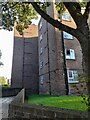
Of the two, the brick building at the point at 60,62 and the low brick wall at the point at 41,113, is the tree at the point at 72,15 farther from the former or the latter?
the brick building at the point at 60,62

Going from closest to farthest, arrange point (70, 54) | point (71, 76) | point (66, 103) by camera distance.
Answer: point (66, 103) < point (71, 76) < point (70, 54)

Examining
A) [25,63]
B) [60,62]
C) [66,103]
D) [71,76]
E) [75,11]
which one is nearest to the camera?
[75,11]

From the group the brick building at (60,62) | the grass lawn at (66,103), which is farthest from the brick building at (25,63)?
the grass lawn at (66,103)

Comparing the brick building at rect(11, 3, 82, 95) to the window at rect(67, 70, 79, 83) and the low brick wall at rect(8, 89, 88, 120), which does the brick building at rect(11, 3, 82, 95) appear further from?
the low brick wall at rect(8, 89, 88, 120)

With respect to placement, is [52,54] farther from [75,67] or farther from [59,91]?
[59,91]

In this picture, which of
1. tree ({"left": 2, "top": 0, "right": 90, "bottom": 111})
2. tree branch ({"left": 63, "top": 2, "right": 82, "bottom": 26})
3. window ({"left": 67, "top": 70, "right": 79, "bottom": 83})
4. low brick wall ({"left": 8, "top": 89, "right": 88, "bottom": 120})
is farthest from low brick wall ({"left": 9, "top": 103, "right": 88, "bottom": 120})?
window ({"left": 67, "top": 70, "right": 79, "bottom": 83})

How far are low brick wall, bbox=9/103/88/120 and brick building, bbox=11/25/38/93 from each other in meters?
21.9

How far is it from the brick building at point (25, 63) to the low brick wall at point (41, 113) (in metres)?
21.9

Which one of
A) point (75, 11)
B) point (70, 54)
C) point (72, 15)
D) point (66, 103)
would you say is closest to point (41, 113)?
point (72, 15)

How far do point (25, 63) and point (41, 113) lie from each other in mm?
25104

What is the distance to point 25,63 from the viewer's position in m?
30.4

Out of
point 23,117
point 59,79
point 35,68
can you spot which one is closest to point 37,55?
point 35,68

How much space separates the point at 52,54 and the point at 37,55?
34.3 feet

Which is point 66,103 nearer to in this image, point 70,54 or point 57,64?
point 57,64
